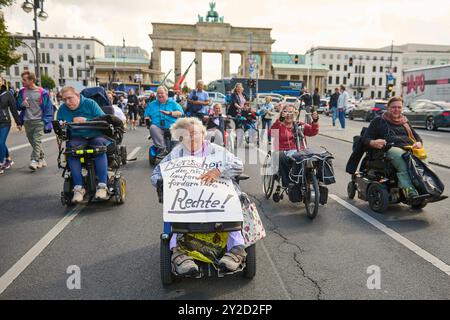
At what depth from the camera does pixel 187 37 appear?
305 feet

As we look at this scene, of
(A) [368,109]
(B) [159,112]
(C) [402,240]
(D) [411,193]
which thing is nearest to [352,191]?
(D) [411,193]

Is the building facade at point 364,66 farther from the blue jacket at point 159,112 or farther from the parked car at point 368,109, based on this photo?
the blue jacket at point 159,112

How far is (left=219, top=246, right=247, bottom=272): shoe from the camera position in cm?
354

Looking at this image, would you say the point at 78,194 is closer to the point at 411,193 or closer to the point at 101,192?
the point at 101,192

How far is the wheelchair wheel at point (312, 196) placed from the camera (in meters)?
5.73

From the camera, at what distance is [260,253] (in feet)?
15.0

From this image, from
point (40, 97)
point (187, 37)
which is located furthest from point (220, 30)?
point (40, 97)

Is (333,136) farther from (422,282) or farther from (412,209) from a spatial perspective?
(422,282)

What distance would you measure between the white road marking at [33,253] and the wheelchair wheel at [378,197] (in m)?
4.30

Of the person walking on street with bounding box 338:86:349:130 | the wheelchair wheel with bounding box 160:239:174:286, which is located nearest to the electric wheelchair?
the wheelchair wheel with bounding box 160:239:174:286

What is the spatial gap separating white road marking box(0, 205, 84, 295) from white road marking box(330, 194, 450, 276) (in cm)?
399

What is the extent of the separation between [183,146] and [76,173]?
2.72 meters

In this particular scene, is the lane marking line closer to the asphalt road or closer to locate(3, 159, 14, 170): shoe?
locate(3, 159, 14, 170): shoe

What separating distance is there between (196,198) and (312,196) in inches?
102
